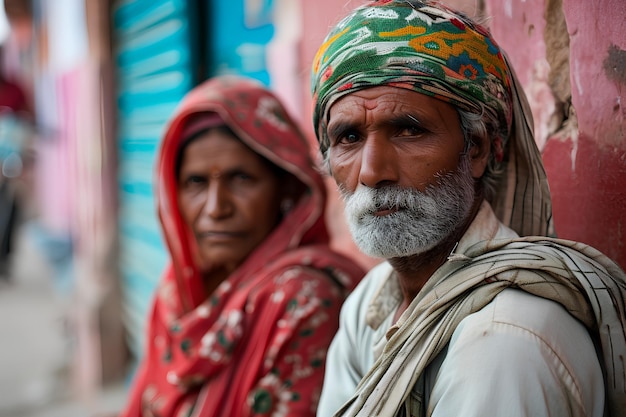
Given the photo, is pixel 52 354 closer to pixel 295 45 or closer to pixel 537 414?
pixel 295 45

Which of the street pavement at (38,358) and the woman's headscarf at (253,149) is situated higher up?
the woman's headscarf at (253,149)

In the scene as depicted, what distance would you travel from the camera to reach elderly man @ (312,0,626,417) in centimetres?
124

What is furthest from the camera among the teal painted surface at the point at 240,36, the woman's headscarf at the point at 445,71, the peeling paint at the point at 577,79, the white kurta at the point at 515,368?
the teal painted surface at the point at 240,36

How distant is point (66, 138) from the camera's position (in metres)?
9.66

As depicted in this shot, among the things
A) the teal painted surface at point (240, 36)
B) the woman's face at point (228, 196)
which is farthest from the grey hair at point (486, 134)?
the teal painted surface at point (240, 36)

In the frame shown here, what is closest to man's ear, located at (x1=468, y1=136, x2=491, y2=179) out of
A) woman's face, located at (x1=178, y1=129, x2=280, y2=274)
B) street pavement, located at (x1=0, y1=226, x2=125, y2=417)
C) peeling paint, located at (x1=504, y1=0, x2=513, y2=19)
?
peeling paint, located at (x1=504, y1=0, x2=513, y2=19)

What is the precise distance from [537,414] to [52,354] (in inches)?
232

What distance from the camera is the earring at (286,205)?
107 inches

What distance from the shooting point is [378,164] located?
1.49 meters

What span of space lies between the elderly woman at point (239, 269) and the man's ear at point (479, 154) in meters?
0.88

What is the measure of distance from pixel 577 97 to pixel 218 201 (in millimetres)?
1302

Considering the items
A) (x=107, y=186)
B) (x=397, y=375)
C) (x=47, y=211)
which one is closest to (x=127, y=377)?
(x=107, y=186)

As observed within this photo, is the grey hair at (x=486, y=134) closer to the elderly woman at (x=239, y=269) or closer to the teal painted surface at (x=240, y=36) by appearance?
the elderly woman at (x=239, y=269)

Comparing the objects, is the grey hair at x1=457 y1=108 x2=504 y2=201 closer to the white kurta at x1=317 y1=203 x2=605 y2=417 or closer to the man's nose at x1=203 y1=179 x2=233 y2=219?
the white kurta at x1=317 y1=203 x2=605 y2=417
